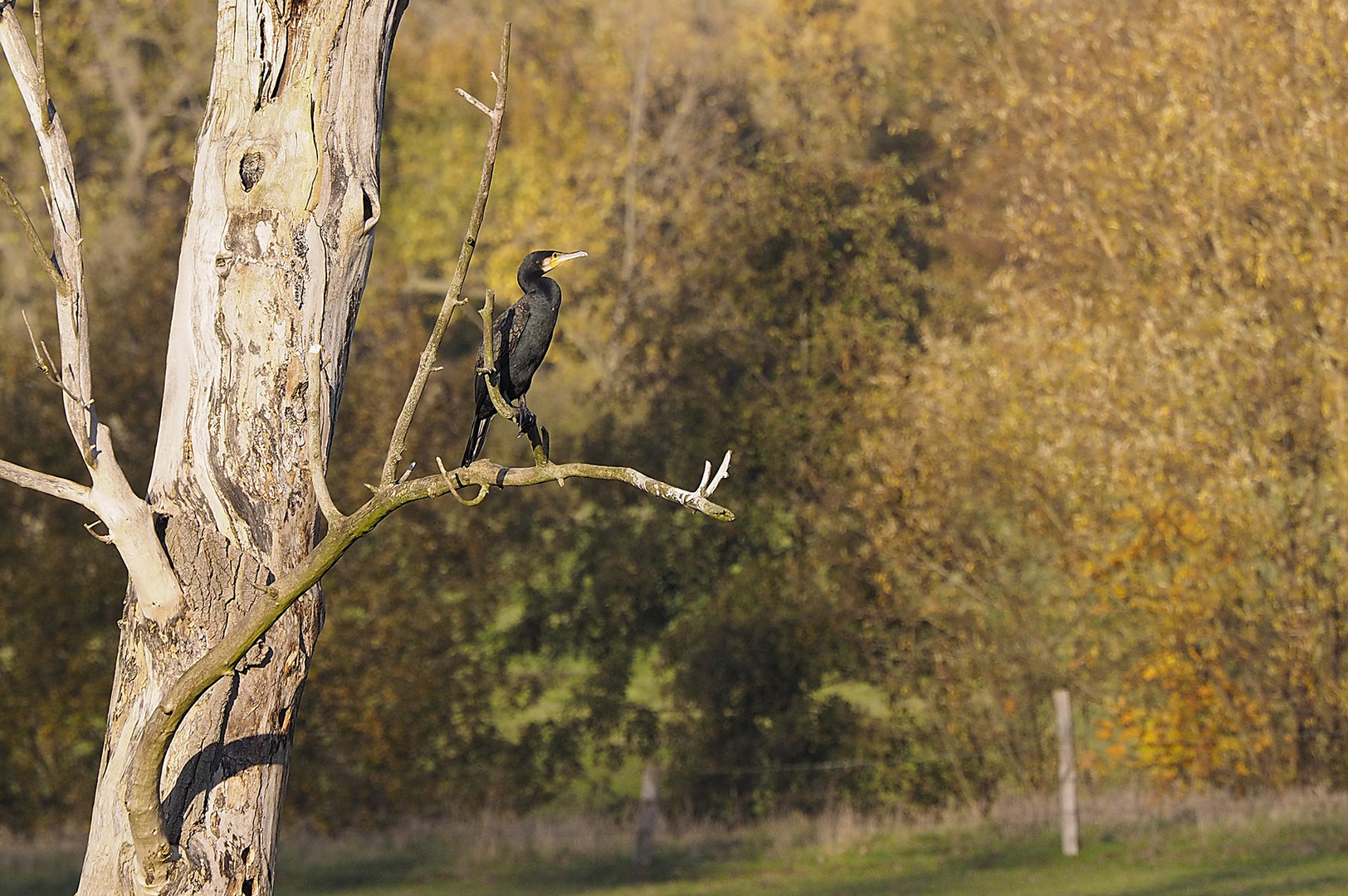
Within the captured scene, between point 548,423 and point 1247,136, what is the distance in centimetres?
1119

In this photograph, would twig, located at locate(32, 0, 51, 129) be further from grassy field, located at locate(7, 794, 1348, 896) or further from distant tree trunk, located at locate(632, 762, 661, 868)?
distant tree trunk, located at locate(632, 762, 661, 868)

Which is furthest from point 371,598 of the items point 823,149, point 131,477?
point 823,149

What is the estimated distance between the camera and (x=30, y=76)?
15.1ft

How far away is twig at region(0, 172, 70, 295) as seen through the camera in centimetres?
416

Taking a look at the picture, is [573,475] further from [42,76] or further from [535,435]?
[42,76]

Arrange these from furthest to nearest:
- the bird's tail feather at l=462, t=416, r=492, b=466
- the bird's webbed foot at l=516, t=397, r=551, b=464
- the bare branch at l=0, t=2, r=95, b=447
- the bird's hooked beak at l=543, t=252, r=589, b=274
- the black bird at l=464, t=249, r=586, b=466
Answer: the black bird at l=464, t=249, r=586, b=466 → the bird's hooked beak at l=543, t=252, r=589, b=274 → the bird's tail feather at l=462, t=416, r=492, b=466 → the bare branch at l=0, t=2, r=95, b=447 → the bird's webbed foot at l=516, t=397, r=551, b=464

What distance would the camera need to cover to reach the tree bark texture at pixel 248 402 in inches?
171

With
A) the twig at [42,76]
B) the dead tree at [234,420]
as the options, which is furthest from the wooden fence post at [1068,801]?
the twig at [42,76]

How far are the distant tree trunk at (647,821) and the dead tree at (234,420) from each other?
9.86 m

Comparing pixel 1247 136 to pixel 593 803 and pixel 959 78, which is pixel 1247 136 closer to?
pixel 959 78

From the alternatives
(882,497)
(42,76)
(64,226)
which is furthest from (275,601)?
(882,497)

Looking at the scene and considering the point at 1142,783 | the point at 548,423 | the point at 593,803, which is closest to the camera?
the point at 1142,783

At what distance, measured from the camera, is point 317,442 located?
4.13 m

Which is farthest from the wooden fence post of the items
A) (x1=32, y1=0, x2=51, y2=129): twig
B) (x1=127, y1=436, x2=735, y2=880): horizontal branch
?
(x1=32, y1=0, x2=51, y2=129): twig
